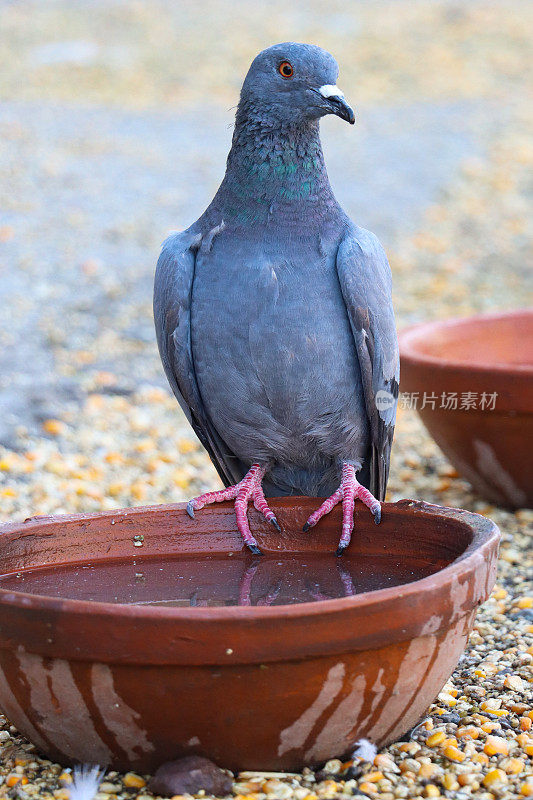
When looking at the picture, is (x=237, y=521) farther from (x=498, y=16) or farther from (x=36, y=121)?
(x=498, y=16)

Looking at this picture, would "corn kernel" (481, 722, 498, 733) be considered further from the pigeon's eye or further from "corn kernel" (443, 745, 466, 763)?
the pigeon's eye

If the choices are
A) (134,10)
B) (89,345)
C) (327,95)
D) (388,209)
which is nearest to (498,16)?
(134,10)

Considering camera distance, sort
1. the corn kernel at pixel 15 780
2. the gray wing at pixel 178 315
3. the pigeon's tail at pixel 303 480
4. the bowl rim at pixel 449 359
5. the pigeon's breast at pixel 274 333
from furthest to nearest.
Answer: the bowl rim at pixel 449 359
the pigeon's tail at pixel 303 480
the gray wing at pixel 178 315
the pigeon's breast at pixel 274 333
the corn kernel at pixel 15 780

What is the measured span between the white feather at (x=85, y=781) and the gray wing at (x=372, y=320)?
1.38 m

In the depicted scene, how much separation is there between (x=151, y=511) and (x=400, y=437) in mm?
2893

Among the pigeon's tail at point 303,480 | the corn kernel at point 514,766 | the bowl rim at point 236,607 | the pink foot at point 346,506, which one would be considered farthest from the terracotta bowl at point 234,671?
the pigeon's tail at point 303,480

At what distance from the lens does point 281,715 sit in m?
1.93

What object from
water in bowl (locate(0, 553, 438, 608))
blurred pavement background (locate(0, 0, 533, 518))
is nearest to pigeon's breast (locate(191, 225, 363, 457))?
water in bowl (locate(0, 553, 438, 608))

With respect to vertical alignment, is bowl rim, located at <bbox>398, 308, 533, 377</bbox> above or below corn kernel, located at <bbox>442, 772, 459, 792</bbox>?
above

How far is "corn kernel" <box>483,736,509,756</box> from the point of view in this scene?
7.29 feet

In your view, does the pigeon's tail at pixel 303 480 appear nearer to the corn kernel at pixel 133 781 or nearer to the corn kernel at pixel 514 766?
Result: the corn kernel at pixel 514 766

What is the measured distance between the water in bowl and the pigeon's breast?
464 mm

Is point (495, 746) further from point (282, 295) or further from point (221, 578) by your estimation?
point (282, 295)

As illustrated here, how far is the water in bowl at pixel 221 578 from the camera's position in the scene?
2.36 m
